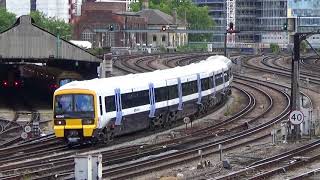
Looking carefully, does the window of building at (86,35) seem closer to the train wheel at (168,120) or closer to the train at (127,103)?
the train at (127,103)

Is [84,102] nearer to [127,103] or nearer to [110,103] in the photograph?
[110,103]

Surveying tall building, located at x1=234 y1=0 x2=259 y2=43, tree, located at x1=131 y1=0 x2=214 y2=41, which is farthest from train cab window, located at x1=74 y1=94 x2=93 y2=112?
tall building, located at x1=234 y1=0 x2=259 y2=43

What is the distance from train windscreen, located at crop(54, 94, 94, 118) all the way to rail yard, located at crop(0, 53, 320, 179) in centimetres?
129

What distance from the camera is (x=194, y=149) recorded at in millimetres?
29344

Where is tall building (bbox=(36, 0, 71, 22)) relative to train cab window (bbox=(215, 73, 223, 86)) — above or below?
above

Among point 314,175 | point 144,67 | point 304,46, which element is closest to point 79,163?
point 314,175

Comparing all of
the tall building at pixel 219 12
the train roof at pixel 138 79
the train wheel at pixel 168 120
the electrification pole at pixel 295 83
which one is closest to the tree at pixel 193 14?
the tall building at pixel 219 12

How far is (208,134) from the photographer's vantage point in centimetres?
3441

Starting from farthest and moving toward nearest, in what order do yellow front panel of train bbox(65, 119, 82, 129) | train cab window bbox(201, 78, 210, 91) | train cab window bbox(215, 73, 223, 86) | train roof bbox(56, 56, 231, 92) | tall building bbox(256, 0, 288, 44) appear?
tall building bbox(256, 0, 288, 44) < train cab window bbox(215, 73, 223, 86) < train cab window bbox(201, 78, 210, 91) < train roof bbox(56, 56, 231, 92) < yellow front panel of train bbox(65, 119, 82, 129)

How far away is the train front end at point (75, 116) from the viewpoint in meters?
30.0

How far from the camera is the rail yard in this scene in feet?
80.1

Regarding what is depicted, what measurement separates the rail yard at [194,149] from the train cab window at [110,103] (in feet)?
4.65

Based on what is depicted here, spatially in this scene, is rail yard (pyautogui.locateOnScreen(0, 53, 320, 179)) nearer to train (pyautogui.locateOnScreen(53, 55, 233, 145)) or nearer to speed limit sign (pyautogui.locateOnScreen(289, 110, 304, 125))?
train (pyautogui.locateOnScreen(53, 55, 233, 145))

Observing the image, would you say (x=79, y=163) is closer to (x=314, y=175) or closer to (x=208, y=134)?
(x=314, y=175)
